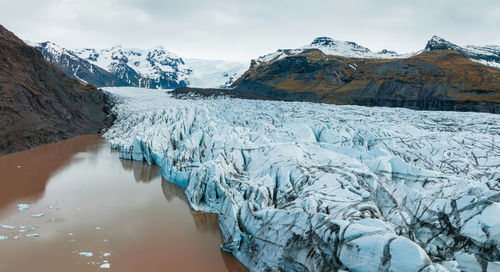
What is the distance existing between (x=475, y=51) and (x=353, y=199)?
111943mm

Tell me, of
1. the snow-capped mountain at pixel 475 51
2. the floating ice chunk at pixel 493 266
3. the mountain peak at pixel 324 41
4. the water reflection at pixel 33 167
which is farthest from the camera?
the mountain peak at pixel 324 41

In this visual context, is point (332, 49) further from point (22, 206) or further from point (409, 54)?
point (22, 206)

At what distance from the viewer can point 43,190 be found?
1338 cm

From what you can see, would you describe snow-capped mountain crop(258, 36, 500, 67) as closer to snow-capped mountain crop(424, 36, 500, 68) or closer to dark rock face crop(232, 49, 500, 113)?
snow-capped mountain crop(424, 36, 500, 68)

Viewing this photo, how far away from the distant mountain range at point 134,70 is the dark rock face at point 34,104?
95079 mm

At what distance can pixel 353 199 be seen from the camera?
8070 millimetres

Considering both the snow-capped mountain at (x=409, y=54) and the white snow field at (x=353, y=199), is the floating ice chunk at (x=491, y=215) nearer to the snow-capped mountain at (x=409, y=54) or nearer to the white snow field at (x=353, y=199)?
the white snow field at (x=353, y=199)

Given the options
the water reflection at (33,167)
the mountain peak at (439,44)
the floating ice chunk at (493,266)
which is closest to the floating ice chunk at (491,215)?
the floating ice chunk at (493,266)

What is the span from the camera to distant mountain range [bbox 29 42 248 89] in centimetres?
13238

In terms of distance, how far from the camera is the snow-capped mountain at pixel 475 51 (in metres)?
84.2

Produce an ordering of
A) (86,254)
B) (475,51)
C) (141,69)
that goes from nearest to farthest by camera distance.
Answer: (86,254), (475,51), (141,69)

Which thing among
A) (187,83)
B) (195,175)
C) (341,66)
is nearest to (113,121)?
(195,175)

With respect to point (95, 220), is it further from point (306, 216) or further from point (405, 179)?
point (405, 179)

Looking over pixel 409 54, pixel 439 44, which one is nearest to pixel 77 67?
pixel 409 54
